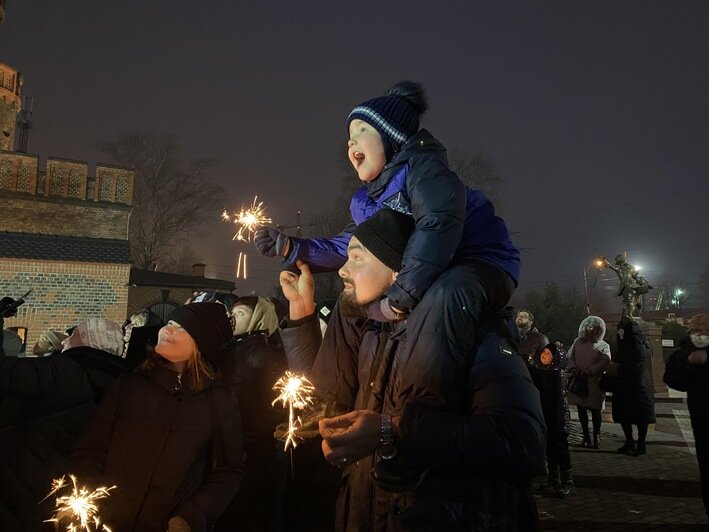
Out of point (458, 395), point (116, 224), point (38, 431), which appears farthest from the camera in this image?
point (116, 224)

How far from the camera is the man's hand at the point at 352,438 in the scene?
1574 mm

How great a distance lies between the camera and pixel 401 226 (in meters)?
2.01

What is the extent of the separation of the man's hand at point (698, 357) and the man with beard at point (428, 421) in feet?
15.2

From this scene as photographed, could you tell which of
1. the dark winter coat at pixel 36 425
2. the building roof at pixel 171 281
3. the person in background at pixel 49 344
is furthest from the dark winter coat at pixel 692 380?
the building roof at pixel 171 281

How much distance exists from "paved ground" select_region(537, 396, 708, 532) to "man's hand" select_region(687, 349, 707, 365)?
1.76 metres

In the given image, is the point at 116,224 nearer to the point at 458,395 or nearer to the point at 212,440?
the point at 212,440

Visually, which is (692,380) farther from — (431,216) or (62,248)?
(62,248)

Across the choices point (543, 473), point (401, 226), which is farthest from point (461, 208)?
point (543, 473)

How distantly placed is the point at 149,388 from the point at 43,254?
20553 mm

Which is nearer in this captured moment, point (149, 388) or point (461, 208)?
point (461, 208)

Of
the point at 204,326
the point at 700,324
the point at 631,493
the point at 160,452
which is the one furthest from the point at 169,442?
the point at 631,493

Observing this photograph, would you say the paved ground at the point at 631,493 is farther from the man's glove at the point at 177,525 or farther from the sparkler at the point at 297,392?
the sparkler at the point at 297,392

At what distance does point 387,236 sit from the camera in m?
1.96

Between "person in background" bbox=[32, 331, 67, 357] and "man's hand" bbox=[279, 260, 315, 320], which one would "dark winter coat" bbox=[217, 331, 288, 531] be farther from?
"person in background" bbox=[32, 331, 67, 357]
